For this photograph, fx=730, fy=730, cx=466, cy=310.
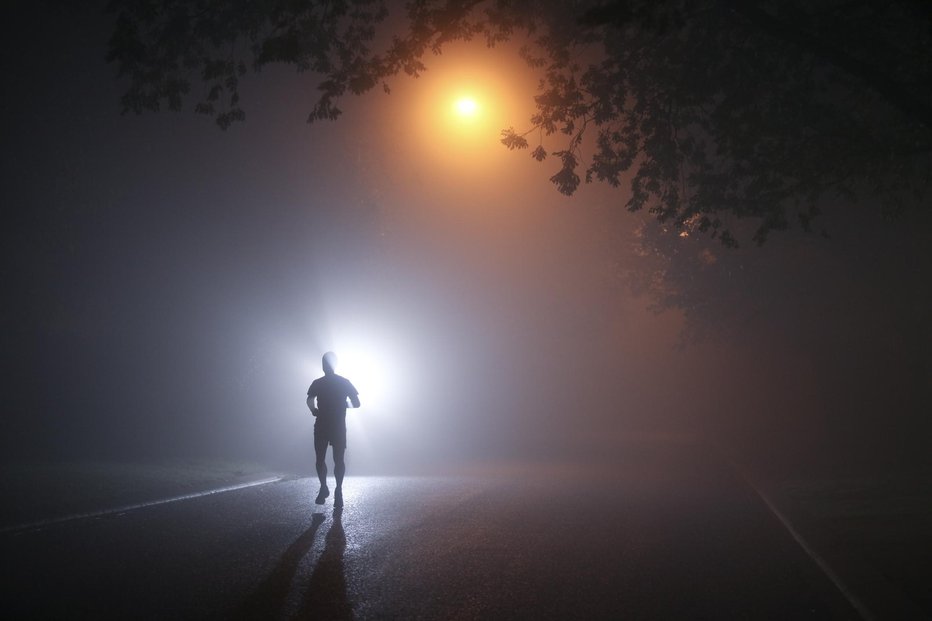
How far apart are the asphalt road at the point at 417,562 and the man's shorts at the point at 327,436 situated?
81 centimetres

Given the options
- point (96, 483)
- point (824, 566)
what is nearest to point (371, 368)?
point (96, 483)

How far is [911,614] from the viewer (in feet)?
15.3

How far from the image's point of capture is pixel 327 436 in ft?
30.9

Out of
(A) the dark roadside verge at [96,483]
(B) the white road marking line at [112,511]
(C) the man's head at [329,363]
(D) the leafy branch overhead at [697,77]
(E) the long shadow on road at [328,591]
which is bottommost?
(E) the long shadow on road at [328,591]

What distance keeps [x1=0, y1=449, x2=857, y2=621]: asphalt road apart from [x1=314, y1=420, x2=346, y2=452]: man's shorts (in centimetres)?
81

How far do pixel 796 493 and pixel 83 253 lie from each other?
17.4 meters

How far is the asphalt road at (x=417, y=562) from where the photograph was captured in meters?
4.80

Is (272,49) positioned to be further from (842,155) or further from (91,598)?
(842,155)

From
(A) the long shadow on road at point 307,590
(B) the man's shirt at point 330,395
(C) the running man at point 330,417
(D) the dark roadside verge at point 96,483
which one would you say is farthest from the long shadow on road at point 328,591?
(D) the dark roadside verge at point 96,483

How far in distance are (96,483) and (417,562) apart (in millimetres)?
6722

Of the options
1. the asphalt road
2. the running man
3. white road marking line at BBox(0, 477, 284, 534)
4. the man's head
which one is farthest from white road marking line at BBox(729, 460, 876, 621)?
white road marking line at BBox(0, 477, 284, 534)

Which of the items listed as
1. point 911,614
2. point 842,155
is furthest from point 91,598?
point 842,155

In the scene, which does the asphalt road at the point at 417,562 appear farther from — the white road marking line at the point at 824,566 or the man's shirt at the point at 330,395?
the man's shirt at the point at 330,395

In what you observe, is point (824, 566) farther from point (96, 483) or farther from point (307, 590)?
point (96, 483)
